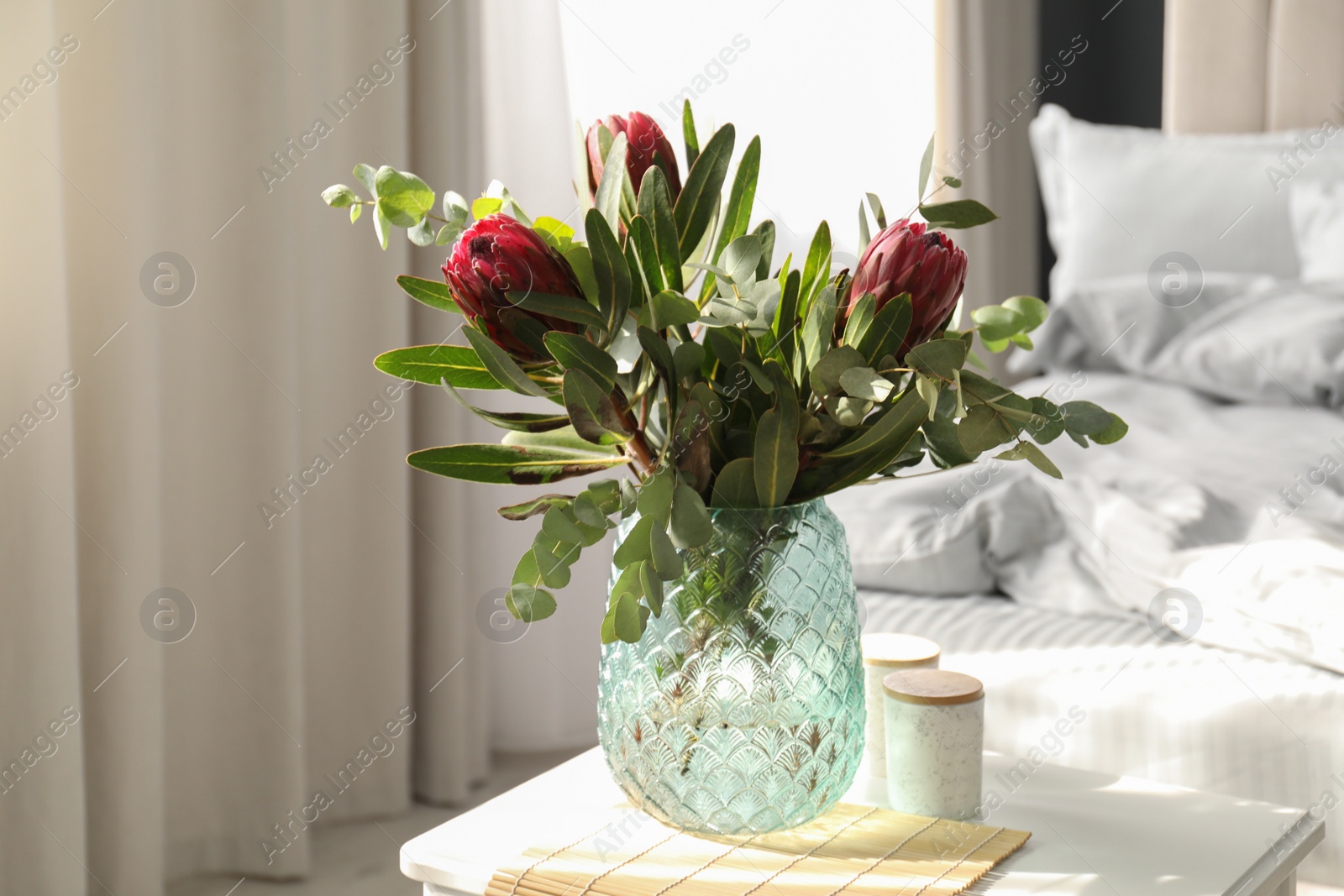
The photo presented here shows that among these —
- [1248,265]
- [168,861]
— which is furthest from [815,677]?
[1248,265]

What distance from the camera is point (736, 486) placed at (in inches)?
27.5

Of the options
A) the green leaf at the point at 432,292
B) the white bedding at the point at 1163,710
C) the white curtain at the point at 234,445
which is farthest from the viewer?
the white curtain at the point at 234,445

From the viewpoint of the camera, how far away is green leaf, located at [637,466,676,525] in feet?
2.07

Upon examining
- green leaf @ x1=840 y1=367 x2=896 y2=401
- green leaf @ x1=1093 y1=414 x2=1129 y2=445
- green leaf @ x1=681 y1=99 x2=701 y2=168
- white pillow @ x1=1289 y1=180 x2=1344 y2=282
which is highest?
white pillow @ x1=1289 y1=180 x2=1344 y2=282

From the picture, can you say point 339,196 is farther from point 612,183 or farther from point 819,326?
point 819,326

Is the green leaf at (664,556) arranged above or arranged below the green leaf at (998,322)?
below

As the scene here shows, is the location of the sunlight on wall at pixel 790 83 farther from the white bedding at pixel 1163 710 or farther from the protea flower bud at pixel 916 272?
the protea flower bud at pixel 916 272

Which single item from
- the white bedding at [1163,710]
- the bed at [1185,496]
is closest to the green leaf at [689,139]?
the bed at [1185,496]

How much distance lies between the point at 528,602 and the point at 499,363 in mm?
135

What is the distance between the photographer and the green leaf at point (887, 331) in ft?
2.10

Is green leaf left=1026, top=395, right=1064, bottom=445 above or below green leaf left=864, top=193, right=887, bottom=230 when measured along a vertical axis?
below

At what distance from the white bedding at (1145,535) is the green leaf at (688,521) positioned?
0.79 metres

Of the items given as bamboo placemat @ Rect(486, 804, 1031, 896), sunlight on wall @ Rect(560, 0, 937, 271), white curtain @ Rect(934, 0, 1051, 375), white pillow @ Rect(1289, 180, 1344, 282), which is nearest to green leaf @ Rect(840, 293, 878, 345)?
bamboo placemat @ Rect(486, 804, 1031, 896)

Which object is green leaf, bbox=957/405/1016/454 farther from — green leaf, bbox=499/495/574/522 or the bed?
the bed
